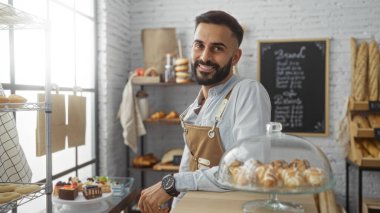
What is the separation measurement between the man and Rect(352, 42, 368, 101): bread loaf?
8.47 feet

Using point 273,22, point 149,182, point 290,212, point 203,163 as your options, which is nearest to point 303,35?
point 273,22

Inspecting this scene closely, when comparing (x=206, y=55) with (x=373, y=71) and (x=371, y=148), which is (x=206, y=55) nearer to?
(x=371, y=148)

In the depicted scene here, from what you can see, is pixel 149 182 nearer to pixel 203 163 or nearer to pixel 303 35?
pixel 303 35

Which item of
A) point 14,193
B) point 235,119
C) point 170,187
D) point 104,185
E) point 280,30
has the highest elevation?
point 280,30

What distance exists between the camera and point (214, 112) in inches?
60.0

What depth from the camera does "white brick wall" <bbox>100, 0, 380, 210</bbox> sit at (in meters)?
3.86

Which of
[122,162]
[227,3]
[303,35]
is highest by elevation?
[227,3]

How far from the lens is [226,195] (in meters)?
1.26

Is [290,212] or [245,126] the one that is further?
[245,126]

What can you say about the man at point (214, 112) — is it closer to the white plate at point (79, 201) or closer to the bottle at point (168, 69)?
the white plate at point (79, 201)

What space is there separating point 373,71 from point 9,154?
131 inches

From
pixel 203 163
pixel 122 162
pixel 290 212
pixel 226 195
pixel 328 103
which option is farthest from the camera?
pixel 122 162

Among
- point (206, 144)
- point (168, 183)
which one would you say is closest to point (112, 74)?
point (206, 144)

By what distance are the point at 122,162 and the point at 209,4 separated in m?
2.07
